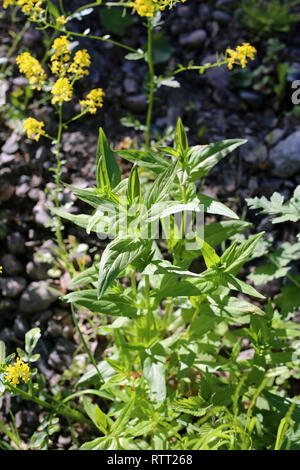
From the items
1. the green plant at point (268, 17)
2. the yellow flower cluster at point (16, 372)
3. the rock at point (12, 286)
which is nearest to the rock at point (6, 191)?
the rock at point (12, 286)

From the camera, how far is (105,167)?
175 centimetres

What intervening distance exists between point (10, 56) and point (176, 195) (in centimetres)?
218

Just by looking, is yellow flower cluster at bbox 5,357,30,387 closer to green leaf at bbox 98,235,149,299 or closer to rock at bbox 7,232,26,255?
green leaf at bbox 98,235,149,299

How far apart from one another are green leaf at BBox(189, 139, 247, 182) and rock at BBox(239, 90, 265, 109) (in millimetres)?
1700

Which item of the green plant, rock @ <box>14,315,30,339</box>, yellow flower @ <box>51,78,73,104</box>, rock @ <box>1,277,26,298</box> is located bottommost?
rock @ <box>14,315,30,339</box>

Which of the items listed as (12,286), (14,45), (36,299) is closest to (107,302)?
(36,299)

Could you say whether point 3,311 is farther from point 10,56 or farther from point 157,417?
point 10,56

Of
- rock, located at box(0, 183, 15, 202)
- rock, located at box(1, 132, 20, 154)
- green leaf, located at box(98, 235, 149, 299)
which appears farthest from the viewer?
rock, located at box(1, 132, 20, 154)

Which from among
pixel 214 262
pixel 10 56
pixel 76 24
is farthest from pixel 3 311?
pixel 76 24

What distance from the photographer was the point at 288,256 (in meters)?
2.41

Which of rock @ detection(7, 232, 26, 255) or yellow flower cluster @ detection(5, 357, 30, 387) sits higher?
yellow flower cluster @ detection(5, 357, 30, 387)

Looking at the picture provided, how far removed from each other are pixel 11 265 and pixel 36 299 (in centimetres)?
28

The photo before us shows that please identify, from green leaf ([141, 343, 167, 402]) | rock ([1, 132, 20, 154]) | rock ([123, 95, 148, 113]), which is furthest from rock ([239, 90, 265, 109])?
green leaf ([141, 343, 167, 402])

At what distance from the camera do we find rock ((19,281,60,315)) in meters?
2.61
